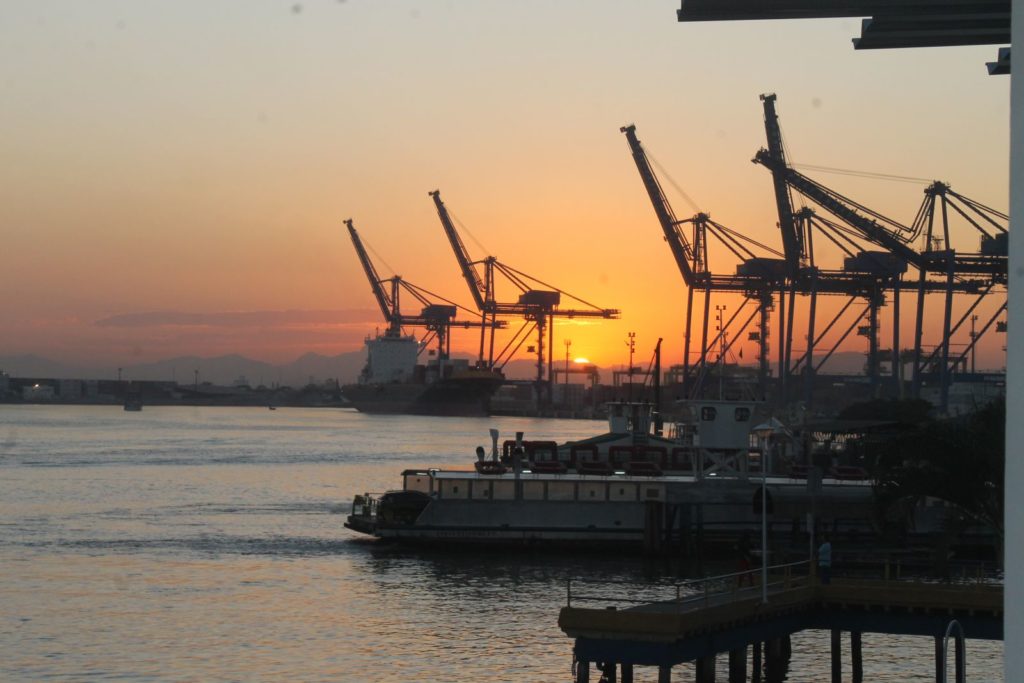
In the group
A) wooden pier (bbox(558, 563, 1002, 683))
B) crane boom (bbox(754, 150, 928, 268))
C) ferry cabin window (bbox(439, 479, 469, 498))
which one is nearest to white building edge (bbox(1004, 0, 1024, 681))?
wooden pier (bbox(558, 563, 1002, 683))

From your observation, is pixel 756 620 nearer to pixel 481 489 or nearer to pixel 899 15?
pixel 899 15

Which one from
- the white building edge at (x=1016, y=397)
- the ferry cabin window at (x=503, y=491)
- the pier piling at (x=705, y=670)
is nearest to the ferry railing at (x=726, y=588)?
the pier piling at (x=705, y=670)

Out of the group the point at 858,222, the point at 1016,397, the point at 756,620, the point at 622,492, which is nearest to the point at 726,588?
the point at 756,620

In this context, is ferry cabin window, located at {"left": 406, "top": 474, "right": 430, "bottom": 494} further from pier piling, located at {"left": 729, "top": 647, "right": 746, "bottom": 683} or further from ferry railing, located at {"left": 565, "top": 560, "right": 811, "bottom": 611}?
pier piling, located at {"left": 729, "top": 647, "right": 746, "bottom": 683}

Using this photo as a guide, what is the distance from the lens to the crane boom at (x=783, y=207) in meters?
117

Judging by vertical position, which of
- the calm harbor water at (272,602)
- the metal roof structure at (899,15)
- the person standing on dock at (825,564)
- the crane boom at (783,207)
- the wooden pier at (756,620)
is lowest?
the calm harbor water at (272,602)

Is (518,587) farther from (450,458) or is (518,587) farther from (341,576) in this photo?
(450,458)

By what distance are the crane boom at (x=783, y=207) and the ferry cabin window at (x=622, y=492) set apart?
72470 millimetres

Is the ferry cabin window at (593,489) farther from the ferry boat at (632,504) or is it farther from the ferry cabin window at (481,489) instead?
the ferry cabin window at (481,489)

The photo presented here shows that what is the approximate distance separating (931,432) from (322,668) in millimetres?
14544

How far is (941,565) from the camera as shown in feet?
115

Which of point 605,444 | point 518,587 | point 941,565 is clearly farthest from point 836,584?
point 605,444

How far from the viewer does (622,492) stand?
48.7 meters

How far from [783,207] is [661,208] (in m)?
17.4
